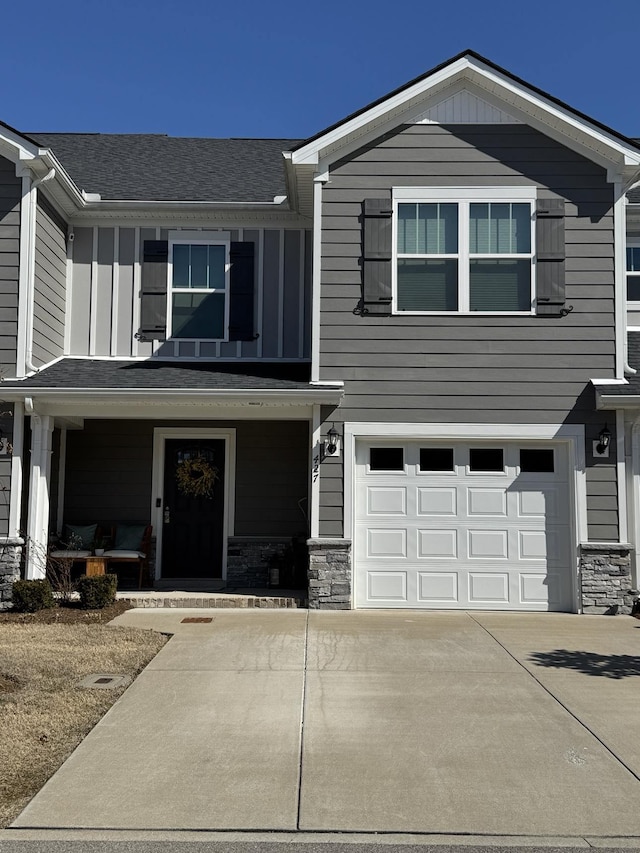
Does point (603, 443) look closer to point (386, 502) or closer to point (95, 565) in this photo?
point (386, 502)

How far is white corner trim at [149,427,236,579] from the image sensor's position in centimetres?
1180

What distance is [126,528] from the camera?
11664 mm

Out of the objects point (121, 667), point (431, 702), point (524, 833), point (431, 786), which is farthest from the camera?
point (121, 667)

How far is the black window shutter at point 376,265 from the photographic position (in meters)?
10.1

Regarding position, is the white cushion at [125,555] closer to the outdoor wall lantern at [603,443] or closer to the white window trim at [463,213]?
the white window trim at [463,213]

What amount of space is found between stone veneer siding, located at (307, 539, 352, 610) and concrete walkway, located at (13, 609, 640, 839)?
1489mm

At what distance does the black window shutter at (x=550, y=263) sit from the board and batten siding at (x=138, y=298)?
3.27 metres

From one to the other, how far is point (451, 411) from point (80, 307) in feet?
17.7

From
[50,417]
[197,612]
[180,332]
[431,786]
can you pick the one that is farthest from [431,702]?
[180,332]

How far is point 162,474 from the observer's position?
39.2 feet

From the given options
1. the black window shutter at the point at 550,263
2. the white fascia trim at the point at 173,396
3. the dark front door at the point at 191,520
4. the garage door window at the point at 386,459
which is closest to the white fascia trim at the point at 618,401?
the black window shutter at the point at 550,263

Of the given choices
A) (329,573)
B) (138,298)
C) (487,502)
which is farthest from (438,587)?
(138,298)

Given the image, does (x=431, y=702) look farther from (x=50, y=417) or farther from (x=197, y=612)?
(x=50, y=417)

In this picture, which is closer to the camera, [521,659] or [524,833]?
[524,833]
